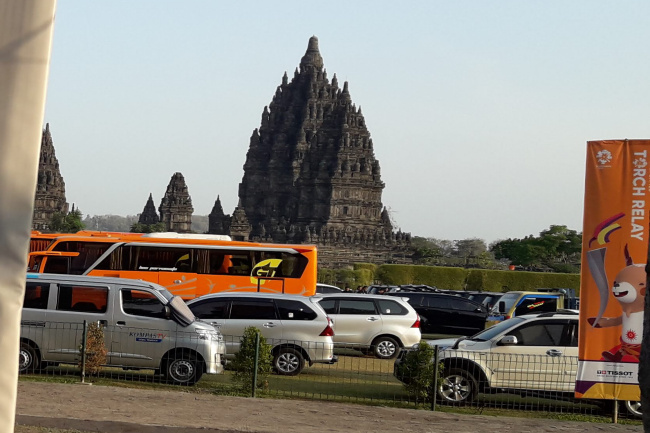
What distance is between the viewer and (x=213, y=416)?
1201 centimetres

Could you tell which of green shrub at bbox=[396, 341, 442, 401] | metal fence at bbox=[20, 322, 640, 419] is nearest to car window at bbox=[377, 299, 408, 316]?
metal fence at bbox=[20, 322, 640, 419]

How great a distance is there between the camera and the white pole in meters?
4.20

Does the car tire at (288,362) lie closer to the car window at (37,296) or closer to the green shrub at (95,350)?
the green shrub at (95,350)

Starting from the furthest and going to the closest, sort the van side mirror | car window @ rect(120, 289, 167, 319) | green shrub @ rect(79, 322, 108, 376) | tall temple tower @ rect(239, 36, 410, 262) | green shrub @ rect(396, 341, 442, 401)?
tall temple tower @ rect(239, 36, 410, 262)
car window @ rect(120, 289, 167, 319)
the van side mirror
green shrub @ rect(79, 322, 108, 376)
green shrub @ rect(396, 341, 442, 401)

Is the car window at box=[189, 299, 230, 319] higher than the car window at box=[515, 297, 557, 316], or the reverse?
the car window at box=[515, 297, 557, 316]

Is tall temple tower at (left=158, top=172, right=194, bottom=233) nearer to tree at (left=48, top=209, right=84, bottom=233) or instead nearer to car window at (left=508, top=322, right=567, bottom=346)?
tree at (left=48, top=209, right=84, bottom=233)

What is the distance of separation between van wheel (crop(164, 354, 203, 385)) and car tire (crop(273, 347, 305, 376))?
2.20m

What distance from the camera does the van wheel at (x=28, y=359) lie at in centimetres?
1541

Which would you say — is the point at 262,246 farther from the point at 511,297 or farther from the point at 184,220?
the point at 184,220

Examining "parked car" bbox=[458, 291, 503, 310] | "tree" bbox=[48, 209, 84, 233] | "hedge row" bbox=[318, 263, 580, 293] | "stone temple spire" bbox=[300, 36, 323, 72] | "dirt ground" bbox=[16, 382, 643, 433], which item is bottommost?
"dirt ground" bbox=[16, 382, 643, 433]

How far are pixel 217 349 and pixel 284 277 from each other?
14291 mm

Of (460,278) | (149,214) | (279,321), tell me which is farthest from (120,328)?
(149,214)

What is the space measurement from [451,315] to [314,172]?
292 ft

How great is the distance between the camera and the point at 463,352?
1493cm
